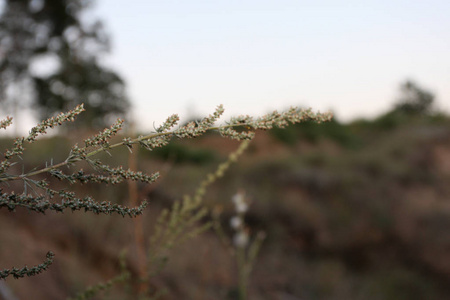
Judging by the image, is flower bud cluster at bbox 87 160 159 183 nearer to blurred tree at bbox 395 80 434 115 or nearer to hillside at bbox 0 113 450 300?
hillside at bbox 0 113 450 300

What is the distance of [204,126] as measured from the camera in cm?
90

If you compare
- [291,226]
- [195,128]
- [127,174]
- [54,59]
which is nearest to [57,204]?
[127,174]

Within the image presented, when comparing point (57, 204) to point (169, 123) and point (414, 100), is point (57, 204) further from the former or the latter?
point (414, 100)

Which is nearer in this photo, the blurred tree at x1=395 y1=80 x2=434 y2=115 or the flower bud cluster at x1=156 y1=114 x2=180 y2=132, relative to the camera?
the flower bud cluster at x1=156 y1=114 x2=180 y2=132

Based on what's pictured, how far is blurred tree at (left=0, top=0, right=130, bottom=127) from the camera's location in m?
24.5

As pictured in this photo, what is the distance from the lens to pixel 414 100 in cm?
2573

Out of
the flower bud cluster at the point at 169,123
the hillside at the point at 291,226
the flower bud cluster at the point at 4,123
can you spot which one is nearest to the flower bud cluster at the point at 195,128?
the flower bud cluster at the point at 169,123

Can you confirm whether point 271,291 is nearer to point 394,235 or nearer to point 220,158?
point 394,235

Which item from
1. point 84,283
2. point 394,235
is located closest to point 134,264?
point 84,283

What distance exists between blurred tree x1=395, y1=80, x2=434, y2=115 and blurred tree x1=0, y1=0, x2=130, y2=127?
1500cm

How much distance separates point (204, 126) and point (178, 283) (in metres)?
6.86

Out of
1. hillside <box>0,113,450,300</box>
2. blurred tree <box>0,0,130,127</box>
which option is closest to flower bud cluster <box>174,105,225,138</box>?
hillside <box>0,113,450,300</box>

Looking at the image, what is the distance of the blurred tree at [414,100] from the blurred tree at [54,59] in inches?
590

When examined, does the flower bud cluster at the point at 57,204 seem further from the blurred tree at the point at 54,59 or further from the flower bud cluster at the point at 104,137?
the blurred tree at the point at 54,59
